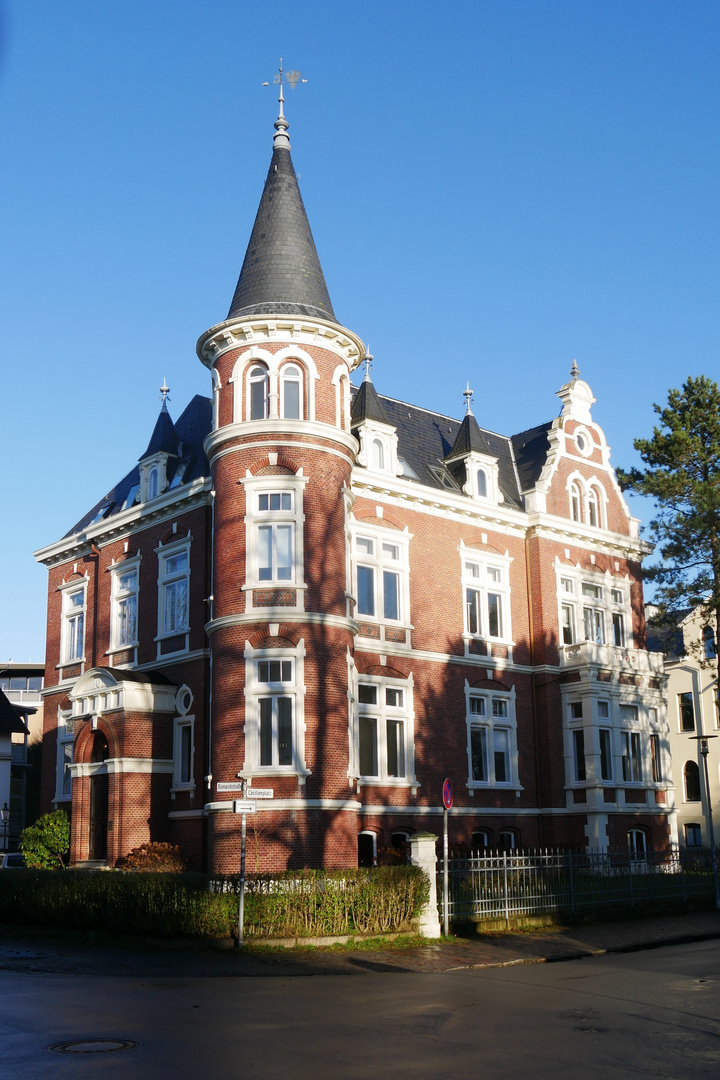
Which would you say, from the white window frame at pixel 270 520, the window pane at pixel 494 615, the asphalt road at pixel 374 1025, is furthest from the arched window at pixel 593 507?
the asphalt road at pixel 374 1025

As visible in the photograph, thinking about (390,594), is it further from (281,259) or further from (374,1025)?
(374,1025)

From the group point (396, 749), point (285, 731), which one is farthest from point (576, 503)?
point (285, 731)

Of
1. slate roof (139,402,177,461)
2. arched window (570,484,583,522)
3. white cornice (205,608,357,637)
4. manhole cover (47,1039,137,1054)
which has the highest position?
slate roof (139,402,177,461)

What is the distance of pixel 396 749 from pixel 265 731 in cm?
611

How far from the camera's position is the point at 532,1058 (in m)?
9.77

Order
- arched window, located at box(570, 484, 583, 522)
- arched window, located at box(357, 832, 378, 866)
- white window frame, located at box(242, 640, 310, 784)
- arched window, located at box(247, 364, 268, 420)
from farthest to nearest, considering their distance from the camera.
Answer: arched window, located at box(570, 484, 583, 522), arched window, located at box(357, 832, 378, 866), arched window, located at box(247, 364, 268, 420), white window frame, located at box(242, 640, 310, 784)

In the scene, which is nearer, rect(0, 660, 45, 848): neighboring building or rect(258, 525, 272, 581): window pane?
rect(258, 525, 272, 581): window pane

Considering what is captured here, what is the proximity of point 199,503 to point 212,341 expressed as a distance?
191 inches

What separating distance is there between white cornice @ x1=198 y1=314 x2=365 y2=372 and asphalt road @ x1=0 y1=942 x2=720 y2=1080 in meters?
16.2

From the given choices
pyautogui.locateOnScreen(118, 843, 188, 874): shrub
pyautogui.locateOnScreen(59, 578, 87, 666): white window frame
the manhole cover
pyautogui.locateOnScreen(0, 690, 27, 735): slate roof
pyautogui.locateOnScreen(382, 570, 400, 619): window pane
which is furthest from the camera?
pyautogui.locateOnScreen(0, 690, 27, 735): slate roof

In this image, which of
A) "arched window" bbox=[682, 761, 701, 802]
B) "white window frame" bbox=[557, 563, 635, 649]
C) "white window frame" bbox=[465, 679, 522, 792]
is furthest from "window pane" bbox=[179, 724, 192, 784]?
"arched window" bbox=[682, 761, 701, 802]

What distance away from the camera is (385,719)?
30234mm

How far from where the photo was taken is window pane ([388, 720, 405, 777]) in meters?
30.4

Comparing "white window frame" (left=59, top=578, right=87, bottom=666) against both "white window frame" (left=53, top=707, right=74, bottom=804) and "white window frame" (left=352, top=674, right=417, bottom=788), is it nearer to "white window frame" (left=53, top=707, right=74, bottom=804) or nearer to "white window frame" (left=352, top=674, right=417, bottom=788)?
"white window frame" (left=53, top=707, right=74, bottom=804)
